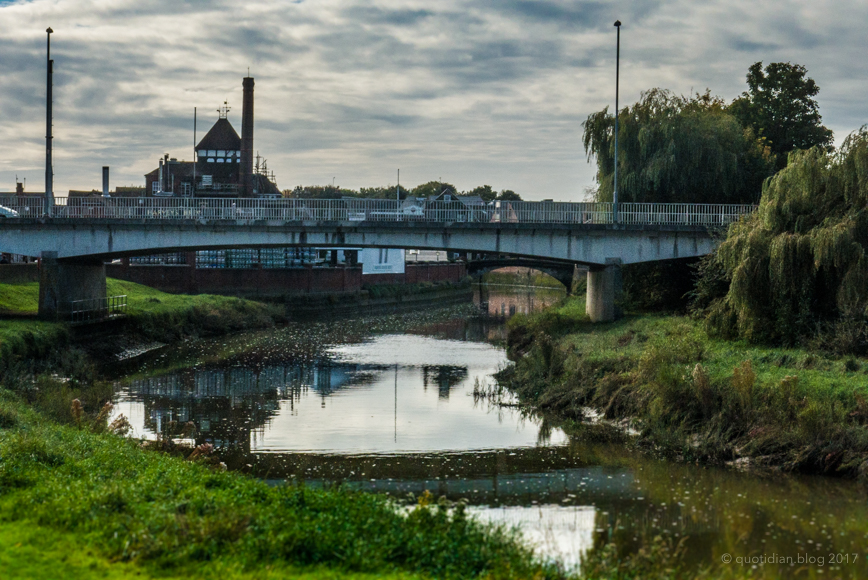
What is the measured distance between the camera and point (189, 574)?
8.38 meters

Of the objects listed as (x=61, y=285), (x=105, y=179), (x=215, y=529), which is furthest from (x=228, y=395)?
(x=105, y=179)

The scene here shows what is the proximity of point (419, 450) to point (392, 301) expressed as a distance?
4955 cm

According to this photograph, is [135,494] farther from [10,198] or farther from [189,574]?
[10,198]

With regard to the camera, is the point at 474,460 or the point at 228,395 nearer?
the point at 474,460

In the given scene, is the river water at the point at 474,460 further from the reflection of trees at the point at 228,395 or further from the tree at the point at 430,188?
the tree at the point at 430,188

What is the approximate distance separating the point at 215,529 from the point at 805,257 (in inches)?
745

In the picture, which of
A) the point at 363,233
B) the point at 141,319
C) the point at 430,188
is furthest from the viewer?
the point at 430,188

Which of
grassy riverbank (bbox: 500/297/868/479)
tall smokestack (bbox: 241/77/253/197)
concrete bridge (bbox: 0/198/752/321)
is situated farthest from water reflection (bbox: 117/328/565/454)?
tall smokestack (bbox: 241/77/253/197)

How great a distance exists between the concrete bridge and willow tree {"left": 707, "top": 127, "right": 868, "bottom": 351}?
9351 millimetres

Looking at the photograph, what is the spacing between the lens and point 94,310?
1400 inches

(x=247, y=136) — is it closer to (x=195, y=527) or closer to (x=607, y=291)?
(x=607, y=291)

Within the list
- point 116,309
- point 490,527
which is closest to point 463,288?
point 116,309

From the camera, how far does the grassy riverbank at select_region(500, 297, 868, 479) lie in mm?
16062

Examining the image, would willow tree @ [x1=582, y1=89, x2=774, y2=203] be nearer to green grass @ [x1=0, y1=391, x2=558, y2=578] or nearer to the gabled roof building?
green grass @ [x1=0, y1=391, x2=558, y2=578]
